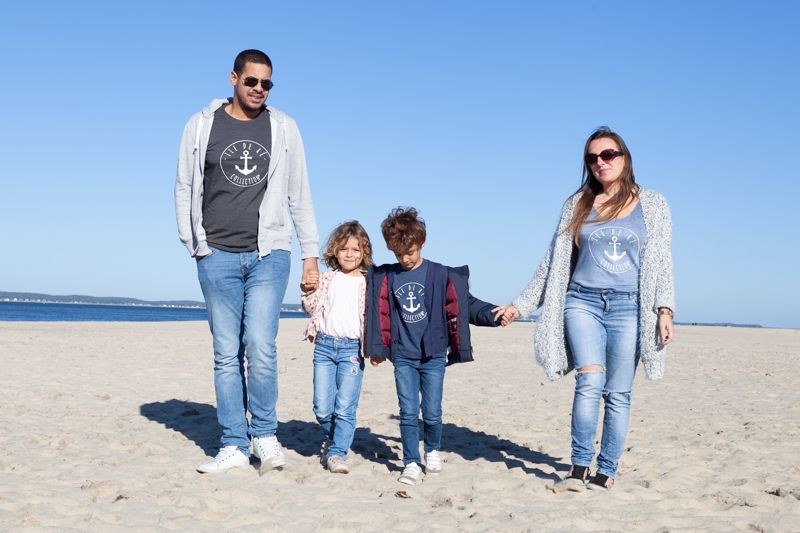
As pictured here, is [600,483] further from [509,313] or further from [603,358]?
[509,313]

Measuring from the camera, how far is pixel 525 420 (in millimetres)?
7660

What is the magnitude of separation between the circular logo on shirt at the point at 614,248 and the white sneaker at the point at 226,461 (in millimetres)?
2602

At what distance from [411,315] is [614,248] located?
54.3 inches

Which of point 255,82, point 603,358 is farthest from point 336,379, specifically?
point 255,82

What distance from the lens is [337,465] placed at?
4.99m

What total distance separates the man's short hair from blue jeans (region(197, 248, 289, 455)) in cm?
118

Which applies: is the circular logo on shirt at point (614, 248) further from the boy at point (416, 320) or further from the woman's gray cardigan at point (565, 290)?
the boy at point (416, 320)

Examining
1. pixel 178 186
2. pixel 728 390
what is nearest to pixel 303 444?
pixel 178 186

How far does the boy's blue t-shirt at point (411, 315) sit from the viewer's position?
5008 millimetres

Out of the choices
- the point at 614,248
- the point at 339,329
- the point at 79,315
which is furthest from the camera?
the point at 79,315

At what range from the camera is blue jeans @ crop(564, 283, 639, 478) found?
4.57 meters

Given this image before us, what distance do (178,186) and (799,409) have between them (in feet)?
24.0

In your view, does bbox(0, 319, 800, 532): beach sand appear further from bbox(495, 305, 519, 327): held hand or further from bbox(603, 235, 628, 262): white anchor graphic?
bbox(603, 235, 628, 262): white anchor graphic

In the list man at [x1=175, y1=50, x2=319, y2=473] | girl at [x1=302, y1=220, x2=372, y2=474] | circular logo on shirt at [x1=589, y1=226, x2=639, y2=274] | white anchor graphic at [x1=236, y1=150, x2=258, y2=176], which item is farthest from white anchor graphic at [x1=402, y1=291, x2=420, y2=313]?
white anchor graphic at [x1=236, y1=150, x2=258, y2=176]
